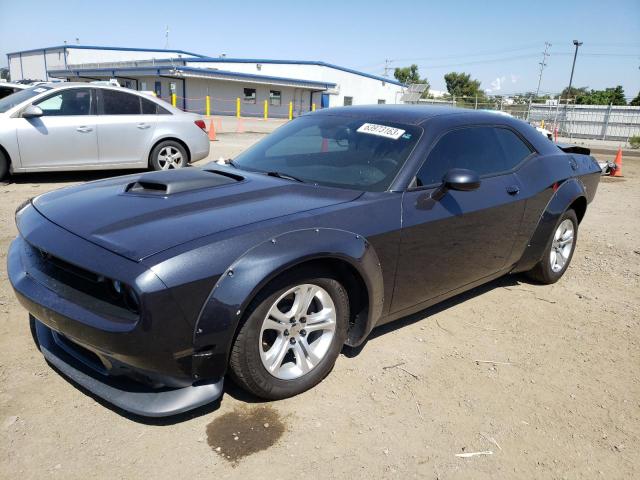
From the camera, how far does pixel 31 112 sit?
285 inches

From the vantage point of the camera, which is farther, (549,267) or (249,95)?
(249,95)

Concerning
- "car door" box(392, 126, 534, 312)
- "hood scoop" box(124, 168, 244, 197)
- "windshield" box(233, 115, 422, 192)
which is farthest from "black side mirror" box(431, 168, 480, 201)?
"hood scoop" box(124, 168, 244, 197)

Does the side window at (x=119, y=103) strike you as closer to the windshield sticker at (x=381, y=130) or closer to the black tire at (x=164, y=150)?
the black tire at (x=164, y=150)

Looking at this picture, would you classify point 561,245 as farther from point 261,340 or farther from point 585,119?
point 585,119

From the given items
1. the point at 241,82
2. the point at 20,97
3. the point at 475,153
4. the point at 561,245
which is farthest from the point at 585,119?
the point at 475,153

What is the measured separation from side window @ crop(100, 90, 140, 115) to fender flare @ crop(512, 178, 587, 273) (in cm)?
659

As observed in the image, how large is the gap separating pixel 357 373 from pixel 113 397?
4.50 feet

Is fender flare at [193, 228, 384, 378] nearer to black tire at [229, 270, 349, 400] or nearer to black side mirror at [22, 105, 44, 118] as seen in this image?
black tire at [229, 270, 349, 400]

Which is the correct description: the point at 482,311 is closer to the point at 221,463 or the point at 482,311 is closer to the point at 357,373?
the point at 357,373

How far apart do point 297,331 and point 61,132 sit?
6.44 meters

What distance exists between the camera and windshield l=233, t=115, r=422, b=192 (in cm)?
320

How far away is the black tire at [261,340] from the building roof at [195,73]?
36604 mm

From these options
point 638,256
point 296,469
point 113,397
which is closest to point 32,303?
point 113,397

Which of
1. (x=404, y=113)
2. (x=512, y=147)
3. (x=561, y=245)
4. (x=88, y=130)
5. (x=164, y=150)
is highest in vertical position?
(x=404, y=113)
